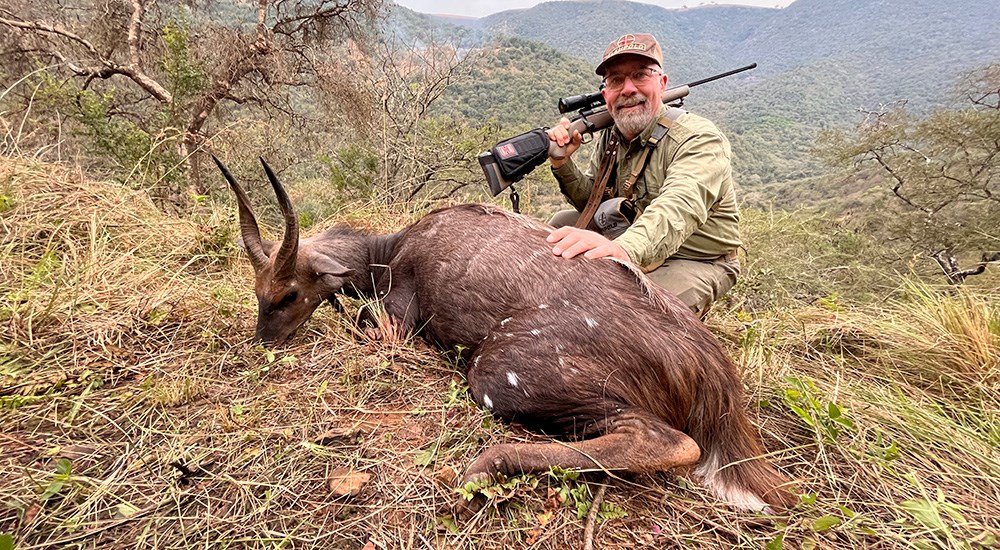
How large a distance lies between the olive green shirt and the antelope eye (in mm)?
2147

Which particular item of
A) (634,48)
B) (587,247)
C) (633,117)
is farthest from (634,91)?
(587,247)

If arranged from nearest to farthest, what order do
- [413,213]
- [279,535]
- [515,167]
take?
[279,535] → [515,167] → [413,213]

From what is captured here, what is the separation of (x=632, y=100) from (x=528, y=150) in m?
0.82

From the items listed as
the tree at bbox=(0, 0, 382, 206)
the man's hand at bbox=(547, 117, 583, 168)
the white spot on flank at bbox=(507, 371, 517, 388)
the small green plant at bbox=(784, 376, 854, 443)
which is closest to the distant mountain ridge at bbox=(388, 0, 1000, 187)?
the tree at bbox=(0, 0, 382, 206)

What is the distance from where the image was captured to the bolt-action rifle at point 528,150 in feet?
11.2

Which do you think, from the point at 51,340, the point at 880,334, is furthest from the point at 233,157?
the point at 880,334

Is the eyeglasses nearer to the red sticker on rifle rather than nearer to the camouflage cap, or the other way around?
the camouflage cap

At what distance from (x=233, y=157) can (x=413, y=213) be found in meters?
4.63

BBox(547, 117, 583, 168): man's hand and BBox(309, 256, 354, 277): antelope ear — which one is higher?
BBox(547, 117, 583, 168): man's hand

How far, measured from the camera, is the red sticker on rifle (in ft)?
11.2

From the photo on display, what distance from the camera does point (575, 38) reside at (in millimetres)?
80750

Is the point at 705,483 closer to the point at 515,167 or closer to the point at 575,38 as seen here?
the point at 515,167

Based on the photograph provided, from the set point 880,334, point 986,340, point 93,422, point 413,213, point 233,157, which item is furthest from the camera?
point 233,157

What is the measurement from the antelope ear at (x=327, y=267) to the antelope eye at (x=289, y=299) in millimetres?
211
